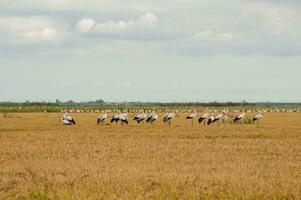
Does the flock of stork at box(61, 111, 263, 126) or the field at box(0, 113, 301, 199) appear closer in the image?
the field at box(0, 113, 301, 199)

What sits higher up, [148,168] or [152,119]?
[152,119]

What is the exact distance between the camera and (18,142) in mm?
27219

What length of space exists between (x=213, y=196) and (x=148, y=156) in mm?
8642

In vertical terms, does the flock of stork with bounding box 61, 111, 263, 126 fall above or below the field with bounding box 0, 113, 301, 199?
above

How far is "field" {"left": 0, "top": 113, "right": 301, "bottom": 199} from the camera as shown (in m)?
13.6

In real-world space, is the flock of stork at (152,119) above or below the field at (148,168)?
above

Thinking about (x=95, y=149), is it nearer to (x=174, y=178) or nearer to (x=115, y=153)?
(x=115, y=153)

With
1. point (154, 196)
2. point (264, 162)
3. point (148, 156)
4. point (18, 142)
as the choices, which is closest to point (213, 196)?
point (154, 196)

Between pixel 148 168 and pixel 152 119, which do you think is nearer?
pixel 148 168

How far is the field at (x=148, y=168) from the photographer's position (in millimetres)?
13644

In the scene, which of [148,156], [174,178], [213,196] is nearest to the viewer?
[213,196]

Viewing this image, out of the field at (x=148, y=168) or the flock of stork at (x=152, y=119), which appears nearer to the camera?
the field at (x=148, y=168)

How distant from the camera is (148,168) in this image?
1812 cm

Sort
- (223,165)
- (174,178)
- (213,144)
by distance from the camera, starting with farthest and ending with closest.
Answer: (213,144) < (223,165) < (174,178)
